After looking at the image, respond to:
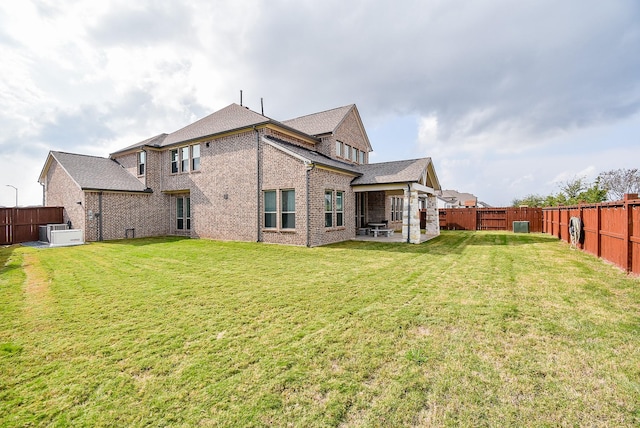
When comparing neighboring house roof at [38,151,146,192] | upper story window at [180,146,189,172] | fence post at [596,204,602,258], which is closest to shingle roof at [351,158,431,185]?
fence post at [596,204,602,258]

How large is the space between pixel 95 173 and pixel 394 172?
18.1 metres

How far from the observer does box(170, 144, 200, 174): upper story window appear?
658 inches

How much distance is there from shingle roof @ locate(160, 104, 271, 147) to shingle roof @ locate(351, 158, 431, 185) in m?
6.08

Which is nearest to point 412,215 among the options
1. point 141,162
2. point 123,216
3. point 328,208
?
point 328,208

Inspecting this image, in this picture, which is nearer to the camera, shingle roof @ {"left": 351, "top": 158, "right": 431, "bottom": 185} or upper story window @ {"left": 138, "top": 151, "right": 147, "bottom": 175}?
shingle roof @ {"left": 351, "top": 158, "right": 431, "bottom": 185}

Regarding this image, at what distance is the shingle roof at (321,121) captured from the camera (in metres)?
18.1

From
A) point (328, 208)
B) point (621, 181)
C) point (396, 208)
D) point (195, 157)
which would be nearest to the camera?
point (328, 208)

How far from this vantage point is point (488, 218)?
23453 mm

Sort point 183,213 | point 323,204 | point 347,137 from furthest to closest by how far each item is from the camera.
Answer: point 347,137 < point 183,213 < point 323,204

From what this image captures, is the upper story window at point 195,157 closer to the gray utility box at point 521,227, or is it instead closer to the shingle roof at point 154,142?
the shingle roof at point 154,142

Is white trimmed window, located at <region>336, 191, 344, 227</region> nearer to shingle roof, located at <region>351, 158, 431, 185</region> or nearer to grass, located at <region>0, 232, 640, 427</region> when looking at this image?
shingle roof, located at <region>351, 158, 431, 185</region>

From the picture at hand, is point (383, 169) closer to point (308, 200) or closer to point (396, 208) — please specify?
point (308, 200)

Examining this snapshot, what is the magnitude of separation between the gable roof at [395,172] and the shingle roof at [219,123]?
6089mm

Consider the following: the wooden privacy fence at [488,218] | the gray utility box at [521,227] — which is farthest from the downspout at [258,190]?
the gray utility box at [521,227]
